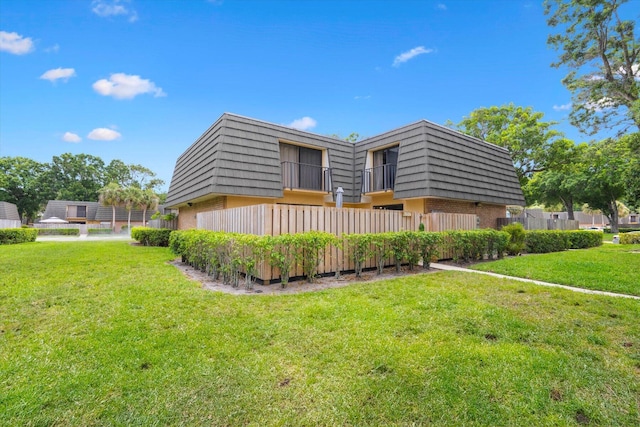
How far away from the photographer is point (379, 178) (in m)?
14.3

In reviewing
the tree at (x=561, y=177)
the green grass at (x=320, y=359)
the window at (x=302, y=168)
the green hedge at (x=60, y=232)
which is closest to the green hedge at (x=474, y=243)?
the green grass at (x=320, y=359)

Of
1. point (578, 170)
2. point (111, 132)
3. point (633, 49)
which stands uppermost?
point (111, 132)

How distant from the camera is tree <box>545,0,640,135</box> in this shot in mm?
13773

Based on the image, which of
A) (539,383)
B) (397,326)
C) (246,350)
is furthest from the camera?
(397,326)

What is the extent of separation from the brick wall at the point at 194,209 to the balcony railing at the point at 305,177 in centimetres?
306

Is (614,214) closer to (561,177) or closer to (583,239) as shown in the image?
(561,177)

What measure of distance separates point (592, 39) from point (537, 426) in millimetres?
20305

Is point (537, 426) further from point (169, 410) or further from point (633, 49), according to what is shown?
point (633, 49)

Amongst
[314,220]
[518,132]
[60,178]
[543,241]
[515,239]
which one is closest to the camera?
[314,220]

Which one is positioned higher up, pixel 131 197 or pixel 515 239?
pixel 131 197

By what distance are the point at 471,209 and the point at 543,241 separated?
3.16m

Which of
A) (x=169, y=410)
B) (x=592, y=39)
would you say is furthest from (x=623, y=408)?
(x=592, y=39)

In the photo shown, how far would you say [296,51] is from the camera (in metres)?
15.7

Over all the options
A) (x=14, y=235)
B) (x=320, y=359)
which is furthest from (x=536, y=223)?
(x=14, y=235)
